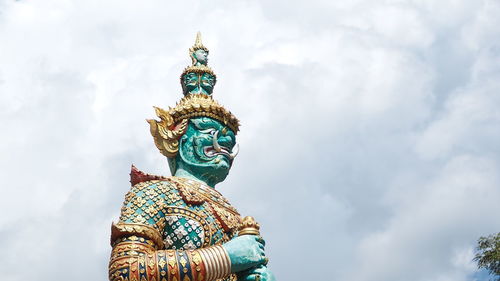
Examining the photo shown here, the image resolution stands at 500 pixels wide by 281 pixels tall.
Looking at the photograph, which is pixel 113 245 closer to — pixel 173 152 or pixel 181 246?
pixel 181 246

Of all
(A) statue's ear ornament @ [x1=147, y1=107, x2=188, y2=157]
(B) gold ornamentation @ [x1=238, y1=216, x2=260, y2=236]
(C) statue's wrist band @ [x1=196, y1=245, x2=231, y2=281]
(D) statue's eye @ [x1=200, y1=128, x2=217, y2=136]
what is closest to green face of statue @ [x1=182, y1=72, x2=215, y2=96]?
(A) statue's ear ornament @ [x1=147, y1=107, x2=188, y2=157]

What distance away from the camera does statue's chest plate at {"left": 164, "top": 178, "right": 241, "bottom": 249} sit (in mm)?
7305

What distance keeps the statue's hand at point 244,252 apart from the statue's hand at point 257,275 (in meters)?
0.07

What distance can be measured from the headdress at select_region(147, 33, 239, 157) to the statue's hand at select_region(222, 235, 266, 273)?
183cm

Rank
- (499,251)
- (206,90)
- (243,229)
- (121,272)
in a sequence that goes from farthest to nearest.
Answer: (499,251) → (206,90) → (243,229) → (121,272)

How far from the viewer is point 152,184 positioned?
764 centimetres

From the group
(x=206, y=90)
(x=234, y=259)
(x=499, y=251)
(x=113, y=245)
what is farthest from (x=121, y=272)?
(x=499, y=251)

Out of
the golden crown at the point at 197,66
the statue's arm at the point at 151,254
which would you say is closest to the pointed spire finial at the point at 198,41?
the golden crown at the point at 197,66

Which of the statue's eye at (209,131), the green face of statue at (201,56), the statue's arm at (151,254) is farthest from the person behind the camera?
the green face of statue at (201,56)

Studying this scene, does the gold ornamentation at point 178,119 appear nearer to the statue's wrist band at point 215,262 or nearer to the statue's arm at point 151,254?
the statue's arm at point 151,254

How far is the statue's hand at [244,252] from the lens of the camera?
6.95 metres

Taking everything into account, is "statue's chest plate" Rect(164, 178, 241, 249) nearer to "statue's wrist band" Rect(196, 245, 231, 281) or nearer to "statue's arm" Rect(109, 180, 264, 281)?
"statue's arm" Rect(109, 180, 264, 281)

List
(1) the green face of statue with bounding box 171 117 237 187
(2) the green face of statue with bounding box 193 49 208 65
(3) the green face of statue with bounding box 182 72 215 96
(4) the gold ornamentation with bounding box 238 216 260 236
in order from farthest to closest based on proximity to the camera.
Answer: (2) the green face of statue with bounding box 193 49 208 65, (3) the green face of statue with bounding box 182 72 215 96, (1) the green face of statue with bounding box 171 117 237 187, (4) the gold ornamentation with bounding box 238 216 260 236

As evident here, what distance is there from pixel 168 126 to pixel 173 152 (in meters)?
0.34
